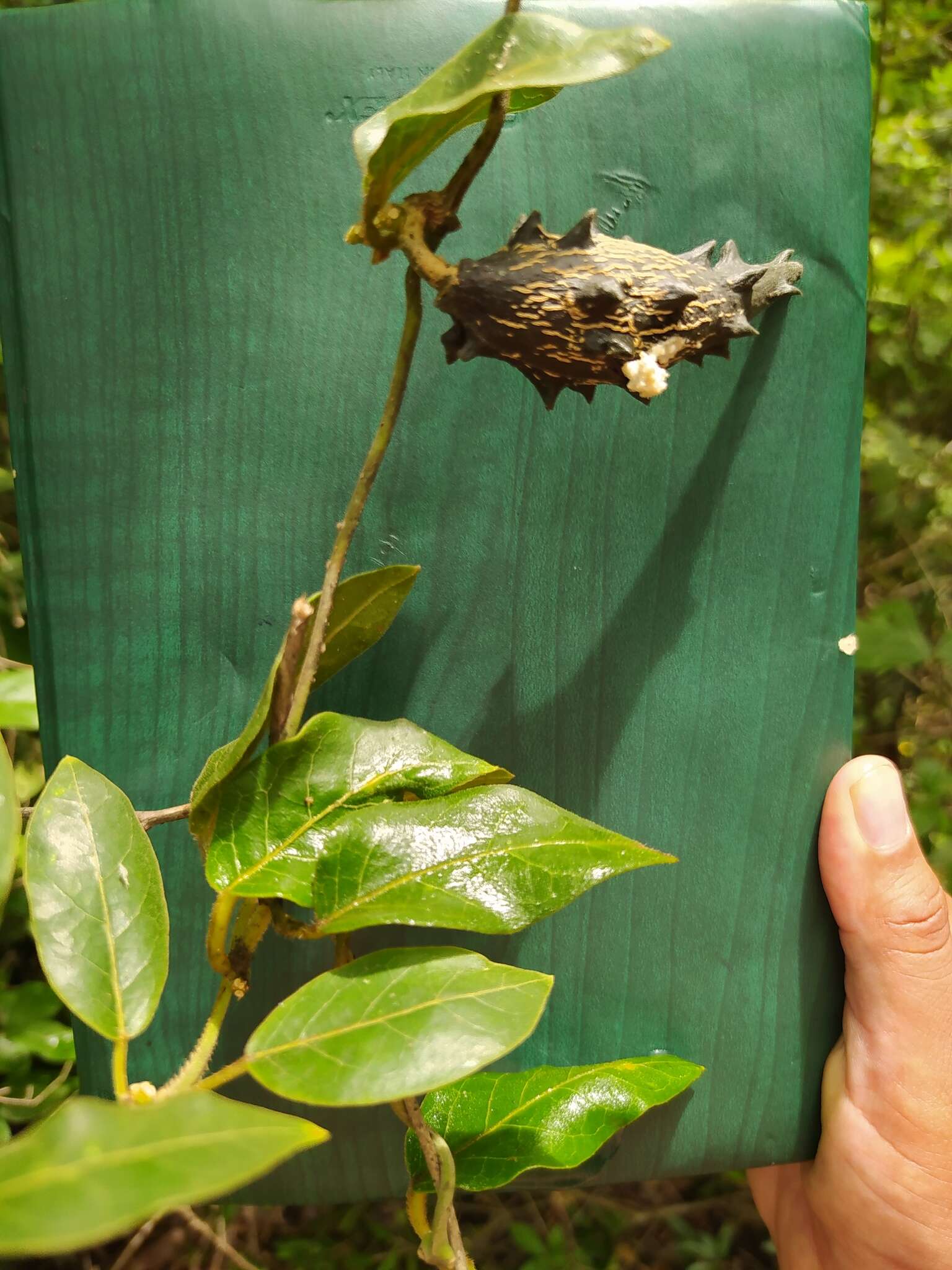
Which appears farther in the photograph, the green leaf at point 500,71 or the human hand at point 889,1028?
the human hand at point 889,1028

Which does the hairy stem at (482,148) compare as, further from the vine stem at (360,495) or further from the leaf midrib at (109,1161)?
the leaf midrib at (109,1161)

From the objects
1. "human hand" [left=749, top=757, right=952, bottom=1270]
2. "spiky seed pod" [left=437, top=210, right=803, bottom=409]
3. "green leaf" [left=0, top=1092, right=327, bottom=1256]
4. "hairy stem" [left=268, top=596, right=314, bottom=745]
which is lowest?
"human hand" [left=749, top=757, right=952, bottom=1270]

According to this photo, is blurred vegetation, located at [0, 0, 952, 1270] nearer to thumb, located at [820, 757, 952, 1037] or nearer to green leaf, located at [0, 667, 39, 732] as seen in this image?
green leaf, located at [0, 667, 39, 732]

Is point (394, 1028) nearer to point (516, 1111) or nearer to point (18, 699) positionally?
point (516, 1111)

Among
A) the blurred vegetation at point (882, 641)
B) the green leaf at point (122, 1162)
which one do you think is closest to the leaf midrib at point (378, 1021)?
the green leaf at point (122, 1162)

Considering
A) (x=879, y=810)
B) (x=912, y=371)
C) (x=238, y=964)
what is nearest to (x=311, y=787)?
(x=238, y=964)

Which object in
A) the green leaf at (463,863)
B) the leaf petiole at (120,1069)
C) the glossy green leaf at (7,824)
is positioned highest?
the glossy green leaf at (7,824)

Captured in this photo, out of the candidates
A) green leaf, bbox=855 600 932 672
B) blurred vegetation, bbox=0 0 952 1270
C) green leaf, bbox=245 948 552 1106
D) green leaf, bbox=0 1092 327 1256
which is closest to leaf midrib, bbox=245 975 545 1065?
green leaf, bbox=245 948 552 1106
